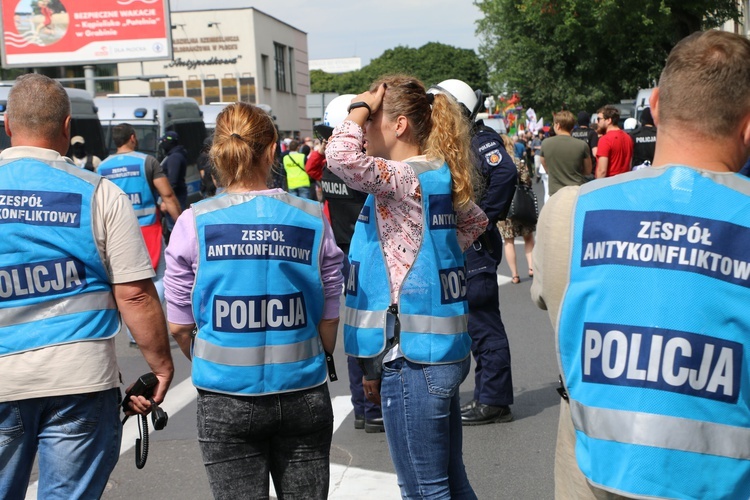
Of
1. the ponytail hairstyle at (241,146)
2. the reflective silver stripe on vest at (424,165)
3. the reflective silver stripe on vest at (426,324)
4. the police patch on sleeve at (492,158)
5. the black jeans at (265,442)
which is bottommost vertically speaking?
the black jeans at (265,442)

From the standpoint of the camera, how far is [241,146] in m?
3.34

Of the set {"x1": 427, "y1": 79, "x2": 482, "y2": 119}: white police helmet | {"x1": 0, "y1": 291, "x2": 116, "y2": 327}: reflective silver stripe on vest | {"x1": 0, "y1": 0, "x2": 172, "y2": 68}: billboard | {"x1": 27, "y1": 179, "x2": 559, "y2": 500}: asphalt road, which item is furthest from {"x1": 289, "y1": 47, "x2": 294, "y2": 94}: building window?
{"x1": 0, "y1": 291, "x2": 116, "y2": 327}: reflective silver stripe on vest

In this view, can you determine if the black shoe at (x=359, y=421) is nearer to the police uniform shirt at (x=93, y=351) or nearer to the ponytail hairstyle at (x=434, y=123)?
the ponytail hairstyle at (x=434, y=123)

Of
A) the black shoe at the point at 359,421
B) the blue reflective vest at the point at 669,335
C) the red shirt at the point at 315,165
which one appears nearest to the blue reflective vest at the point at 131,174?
the red shirt at the point at 315,165

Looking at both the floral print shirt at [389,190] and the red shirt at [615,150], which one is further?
the red shirt at [615,150]

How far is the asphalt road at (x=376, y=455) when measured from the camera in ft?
16.7

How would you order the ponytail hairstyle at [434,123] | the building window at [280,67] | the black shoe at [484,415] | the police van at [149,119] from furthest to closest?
the building window at [280,67] < the police van at [149,119] < the black shoe at [484,415] < the ponytail hairstyle at [434,123]

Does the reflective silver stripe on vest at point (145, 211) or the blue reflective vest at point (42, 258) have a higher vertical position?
the blue reflective vest at point (42, 258)

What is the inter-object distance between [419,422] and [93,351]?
1.14 metres

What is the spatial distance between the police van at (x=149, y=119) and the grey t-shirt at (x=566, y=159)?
793cm

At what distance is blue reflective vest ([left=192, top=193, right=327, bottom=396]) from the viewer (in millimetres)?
3217

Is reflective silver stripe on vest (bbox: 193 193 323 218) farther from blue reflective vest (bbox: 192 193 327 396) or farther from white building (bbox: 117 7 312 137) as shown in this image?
white building (bbox: 117 7 312 137)

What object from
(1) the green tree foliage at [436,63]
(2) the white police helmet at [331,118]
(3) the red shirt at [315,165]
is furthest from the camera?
(1) the green tree foliage at [436,63]

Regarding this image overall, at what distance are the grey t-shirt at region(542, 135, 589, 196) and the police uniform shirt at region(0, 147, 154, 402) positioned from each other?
8680mm
